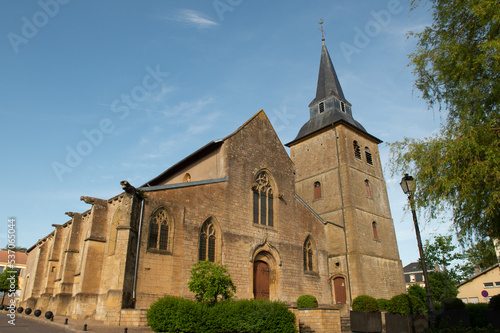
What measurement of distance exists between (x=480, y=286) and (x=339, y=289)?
2298 centimetres

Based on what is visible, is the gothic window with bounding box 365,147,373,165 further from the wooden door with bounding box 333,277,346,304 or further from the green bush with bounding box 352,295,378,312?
the green bush with bounding box 352,295,378,312

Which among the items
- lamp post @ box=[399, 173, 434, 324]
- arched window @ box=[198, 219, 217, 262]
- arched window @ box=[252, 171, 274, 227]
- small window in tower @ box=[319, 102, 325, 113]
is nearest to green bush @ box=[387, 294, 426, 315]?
lamp post @ box=[399, 173, 434, 324]

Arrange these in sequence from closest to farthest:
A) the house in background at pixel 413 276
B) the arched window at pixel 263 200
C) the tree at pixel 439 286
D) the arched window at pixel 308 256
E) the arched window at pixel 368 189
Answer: the arched window at pixel 263 200, the arched window at pixel 308 256, the arched window at pixel 368 189, the tree at pixel 439 286, the house in background at pixel 413 276

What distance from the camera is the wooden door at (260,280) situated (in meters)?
17.7

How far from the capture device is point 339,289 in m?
21.5

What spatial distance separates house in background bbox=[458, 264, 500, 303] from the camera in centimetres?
3400

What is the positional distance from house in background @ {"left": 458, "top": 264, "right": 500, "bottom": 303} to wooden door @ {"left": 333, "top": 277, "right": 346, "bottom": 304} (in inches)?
831

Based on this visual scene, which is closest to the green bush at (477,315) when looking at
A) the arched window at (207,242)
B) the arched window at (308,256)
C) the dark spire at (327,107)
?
the arched window at (308,256)

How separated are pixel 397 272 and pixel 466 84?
17416 millimetres

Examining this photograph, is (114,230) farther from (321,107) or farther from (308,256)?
(321,107)

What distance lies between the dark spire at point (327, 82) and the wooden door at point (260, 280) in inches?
654

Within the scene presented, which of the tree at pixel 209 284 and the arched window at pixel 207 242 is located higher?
the arched window at pixel 207 242

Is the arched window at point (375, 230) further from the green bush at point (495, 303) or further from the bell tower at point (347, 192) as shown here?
the green bush at point (495, 303)

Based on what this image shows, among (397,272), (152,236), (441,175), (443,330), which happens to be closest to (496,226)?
(441,175)
